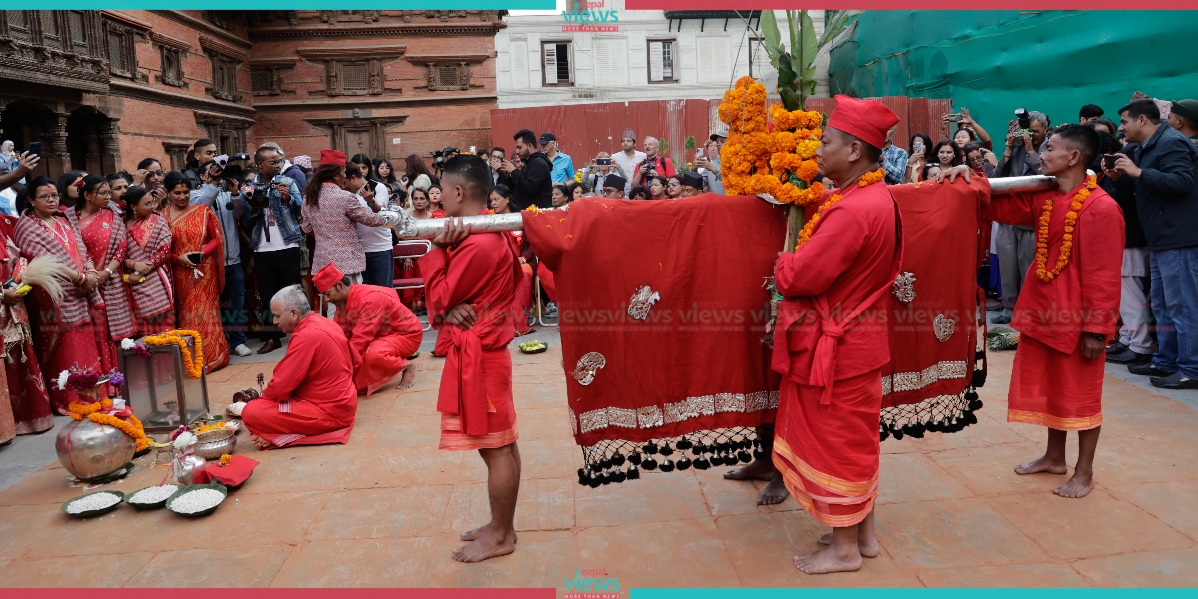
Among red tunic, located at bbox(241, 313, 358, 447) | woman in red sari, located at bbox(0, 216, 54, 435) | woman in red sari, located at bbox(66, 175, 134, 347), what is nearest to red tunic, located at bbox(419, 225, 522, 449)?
red tunic, located at bbox(241, 313, 358, 447)

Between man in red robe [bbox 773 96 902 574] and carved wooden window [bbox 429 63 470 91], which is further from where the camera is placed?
carved wooden window [bbox 429 63 470 91]

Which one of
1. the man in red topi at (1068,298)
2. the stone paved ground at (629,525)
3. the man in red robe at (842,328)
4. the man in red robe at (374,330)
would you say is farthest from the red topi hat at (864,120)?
the man in red robe at (374,330)

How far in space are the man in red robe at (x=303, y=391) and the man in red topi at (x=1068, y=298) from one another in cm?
380

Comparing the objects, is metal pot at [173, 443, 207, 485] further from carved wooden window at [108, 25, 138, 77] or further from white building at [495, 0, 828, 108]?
white building at [495, 0, 828, 108]

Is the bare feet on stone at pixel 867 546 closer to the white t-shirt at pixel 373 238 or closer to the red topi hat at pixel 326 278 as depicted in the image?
the red topi hat at pixel 326 278

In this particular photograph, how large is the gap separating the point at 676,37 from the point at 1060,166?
938 inches

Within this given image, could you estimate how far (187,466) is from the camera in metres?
4.25

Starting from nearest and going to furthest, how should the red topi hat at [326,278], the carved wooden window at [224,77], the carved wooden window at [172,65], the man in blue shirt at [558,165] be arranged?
the red topi hat at [326,278]
the man in blue shirt at [558,165]
the carved wooden window at [172,65]
the carved wooden window at [224,77]

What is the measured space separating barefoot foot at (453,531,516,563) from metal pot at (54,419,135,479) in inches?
94.3

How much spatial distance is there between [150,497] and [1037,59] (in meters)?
10.1

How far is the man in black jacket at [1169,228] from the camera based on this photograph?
17.1ft

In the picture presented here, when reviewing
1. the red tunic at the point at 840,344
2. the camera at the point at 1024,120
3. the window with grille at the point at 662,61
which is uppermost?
the window with grille at the point at 662,61

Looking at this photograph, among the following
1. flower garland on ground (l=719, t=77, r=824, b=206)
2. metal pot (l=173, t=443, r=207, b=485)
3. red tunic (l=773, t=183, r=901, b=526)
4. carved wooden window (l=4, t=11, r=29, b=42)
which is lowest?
metal pot (l=173, t=443, r=207, b=485)

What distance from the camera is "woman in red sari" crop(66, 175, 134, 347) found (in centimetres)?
586
